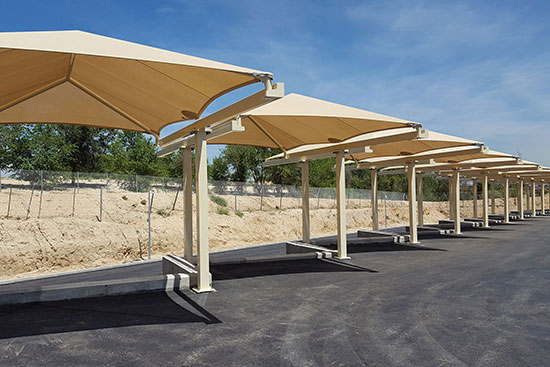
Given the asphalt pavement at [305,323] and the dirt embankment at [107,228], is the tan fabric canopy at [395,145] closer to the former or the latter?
the asphalt pavement at [305,323]

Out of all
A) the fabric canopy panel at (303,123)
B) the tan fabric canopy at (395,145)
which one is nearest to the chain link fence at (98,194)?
the fabric canopy panel at (303,123)

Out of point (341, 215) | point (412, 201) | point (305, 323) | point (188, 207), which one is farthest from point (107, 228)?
point (305, 323)

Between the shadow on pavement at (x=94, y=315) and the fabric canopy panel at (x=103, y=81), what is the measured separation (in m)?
3.47

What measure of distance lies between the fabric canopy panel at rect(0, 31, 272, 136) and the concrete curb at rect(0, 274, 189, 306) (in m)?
3.24

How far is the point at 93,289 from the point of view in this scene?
7078mm

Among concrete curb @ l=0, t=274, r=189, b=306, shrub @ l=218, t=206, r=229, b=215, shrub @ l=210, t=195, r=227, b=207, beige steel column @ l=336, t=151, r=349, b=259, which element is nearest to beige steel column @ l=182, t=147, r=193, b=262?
concrete curb @ l=0, t=274, r=189, b=306

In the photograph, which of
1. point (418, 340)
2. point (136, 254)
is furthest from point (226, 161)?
point (418, 340)

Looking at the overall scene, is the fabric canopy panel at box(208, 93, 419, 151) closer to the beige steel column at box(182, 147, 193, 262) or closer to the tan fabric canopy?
the tan fabric canopy

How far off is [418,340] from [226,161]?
46327 mm

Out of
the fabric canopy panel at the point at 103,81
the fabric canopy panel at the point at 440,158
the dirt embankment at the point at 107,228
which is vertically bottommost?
the dirt embankment at the point at 107,228

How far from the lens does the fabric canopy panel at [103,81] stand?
16.8 ft

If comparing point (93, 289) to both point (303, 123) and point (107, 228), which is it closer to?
point (303, 123)

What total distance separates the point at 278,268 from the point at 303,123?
363 centimetres

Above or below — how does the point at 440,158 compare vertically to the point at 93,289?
above
